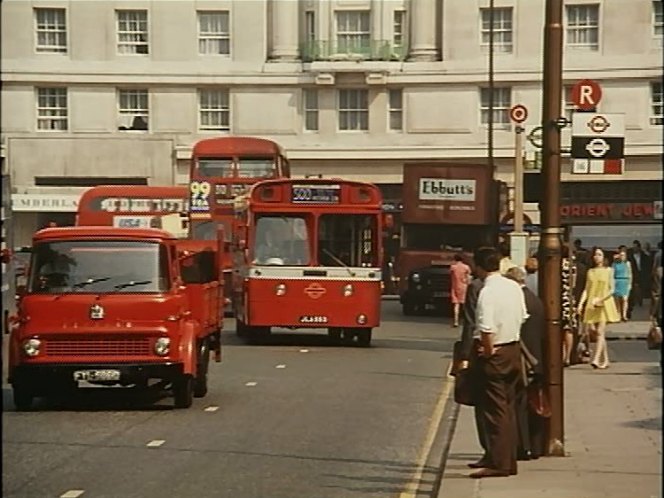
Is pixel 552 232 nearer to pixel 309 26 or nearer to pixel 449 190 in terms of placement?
pixel 309 26

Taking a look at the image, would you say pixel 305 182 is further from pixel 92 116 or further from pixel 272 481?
pixel 272 481

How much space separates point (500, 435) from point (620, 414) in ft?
12.7

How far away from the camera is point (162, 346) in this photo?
14781mm

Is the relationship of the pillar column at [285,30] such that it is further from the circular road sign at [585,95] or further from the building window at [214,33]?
the circular road sign at [585,95]

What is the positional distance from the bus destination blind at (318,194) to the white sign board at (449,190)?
1270cm

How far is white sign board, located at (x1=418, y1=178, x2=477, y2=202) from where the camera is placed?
1470 inches

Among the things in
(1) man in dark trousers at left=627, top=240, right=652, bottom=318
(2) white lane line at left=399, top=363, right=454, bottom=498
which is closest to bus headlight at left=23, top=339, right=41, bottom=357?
(2) white lane line at left=399, top=363, right=454, bottom=498

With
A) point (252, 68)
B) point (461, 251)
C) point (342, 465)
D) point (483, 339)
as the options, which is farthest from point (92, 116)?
point (461, 251)

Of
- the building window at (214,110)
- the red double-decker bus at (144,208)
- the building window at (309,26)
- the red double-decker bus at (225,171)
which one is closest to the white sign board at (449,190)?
the red double-decker bus at (225,171)

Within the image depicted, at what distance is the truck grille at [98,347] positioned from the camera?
1460 cm

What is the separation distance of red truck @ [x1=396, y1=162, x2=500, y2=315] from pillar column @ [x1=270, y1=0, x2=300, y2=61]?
1459 cm

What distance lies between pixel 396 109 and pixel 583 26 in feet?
60.6

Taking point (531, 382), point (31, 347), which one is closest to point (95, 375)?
point (31, 347)

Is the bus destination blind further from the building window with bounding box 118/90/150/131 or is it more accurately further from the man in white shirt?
the man in white shirt
